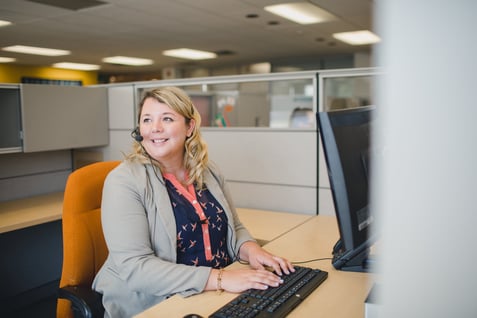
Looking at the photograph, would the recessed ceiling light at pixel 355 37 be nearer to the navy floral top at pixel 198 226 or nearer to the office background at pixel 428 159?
the navy floral top at pixel 198 226

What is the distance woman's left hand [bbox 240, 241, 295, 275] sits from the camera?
127cm

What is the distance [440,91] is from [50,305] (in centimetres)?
289

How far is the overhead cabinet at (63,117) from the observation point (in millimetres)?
2461

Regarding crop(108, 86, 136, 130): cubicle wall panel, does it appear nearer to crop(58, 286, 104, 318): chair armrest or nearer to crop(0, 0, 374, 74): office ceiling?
crop(58, 286, 104, 318): chair armrest

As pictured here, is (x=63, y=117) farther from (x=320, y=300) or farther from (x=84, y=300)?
(x=320, y=300)

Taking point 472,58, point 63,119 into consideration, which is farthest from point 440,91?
point 63,119

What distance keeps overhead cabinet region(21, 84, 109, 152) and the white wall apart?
2.46 m

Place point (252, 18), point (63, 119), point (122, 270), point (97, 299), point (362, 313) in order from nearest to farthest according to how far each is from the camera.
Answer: point (362, 313) < point (122, 270) < point (97, 299) < point (63, 119) < point (252, 18)

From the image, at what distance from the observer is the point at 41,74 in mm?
10953

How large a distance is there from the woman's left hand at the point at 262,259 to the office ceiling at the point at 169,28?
279cm

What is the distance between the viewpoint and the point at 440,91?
1.04 ft

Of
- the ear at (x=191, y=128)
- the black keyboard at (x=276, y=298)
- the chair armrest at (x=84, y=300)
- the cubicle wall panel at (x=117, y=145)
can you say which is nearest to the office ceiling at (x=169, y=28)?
the cubicle wall panel at (x=117, y=145)

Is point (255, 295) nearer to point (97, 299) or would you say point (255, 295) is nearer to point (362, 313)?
point (362, 313)

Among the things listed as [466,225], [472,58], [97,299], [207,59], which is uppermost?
[207,59]
